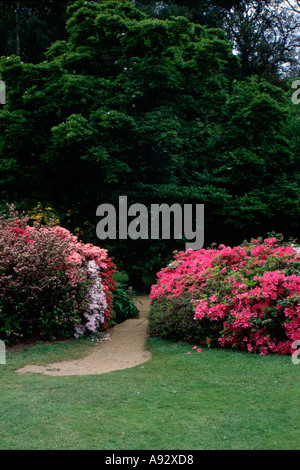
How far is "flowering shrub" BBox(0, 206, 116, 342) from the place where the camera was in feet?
21.6

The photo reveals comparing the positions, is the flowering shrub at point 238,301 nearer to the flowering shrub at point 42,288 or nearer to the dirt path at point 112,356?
the dirt path at point 112,356

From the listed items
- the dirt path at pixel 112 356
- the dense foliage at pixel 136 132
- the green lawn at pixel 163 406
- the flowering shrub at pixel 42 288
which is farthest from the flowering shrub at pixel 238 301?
the dense foliage at pixel 136 132

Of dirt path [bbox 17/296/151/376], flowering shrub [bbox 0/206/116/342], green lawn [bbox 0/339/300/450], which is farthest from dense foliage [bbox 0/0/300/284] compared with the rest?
green lawn [bbox 0/339/300/450]

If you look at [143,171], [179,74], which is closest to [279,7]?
[179,74]

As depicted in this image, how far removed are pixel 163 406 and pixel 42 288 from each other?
302 cm

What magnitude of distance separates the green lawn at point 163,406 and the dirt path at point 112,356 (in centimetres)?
30

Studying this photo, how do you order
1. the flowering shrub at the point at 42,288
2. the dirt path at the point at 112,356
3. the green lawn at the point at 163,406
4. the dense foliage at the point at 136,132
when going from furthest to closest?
the dense foliage at the point at 136,132
the flowering shrub at the point at 42,288
the dirt path at the point at 112,356
the green lawn at the point at 163,406

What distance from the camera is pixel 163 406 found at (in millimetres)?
4277

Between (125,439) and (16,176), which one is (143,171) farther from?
(125,439)

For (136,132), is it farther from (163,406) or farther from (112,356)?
(163,406)

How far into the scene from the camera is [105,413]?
161 inches

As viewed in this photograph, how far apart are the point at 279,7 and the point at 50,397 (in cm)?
→ 2528

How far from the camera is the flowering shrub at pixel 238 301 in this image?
577 cm

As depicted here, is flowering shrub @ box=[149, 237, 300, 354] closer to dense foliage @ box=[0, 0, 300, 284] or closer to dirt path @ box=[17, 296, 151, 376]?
dirt path @ box=[17, 296, 151, 376]
